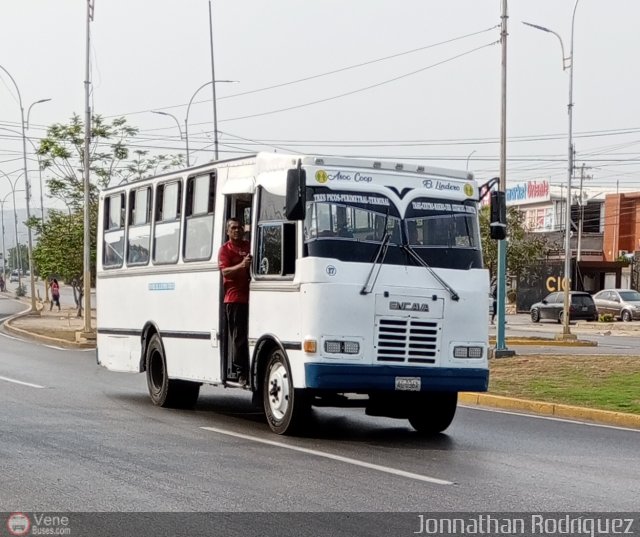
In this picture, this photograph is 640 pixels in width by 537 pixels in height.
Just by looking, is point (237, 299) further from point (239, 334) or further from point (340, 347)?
point (340, 347)

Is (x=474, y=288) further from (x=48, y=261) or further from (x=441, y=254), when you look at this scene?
(x=48, y=261)

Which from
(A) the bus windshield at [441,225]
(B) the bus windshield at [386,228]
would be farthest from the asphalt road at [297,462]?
(A) the bus windshield at [441,225]

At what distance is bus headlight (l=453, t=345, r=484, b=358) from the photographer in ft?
42.9

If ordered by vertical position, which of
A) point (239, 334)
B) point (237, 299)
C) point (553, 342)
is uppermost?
point (237, 299)

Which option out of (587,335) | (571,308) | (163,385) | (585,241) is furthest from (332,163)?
(585,241)

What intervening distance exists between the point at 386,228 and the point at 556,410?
498 centimetres

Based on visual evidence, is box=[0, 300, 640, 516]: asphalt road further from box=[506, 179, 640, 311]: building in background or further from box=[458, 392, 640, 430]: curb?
box=[506, 179, 640, 311]: building in background

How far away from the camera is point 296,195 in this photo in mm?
12398

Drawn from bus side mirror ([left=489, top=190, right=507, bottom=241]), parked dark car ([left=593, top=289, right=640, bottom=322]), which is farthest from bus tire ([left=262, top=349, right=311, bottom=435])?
parked dark car ([left=593, top=289, right=640, bottom=322])

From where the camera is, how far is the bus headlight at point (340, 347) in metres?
12.5

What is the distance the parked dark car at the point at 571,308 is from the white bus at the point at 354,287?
41.4 metres

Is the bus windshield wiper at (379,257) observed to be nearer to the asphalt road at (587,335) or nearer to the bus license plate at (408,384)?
the bus license plate at (408,384)

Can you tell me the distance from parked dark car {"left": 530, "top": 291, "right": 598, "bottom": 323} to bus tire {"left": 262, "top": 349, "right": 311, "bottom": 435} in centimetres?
4221

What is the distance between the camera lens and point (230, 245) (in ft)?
46.0
